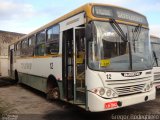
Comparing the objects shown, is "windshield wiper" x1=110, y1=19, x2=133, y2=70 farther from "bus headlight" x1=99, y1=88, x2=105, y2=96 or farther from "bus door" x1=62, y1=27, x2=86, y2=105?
"bus headlight" x1=99, y1=88, x2=105, y2=96

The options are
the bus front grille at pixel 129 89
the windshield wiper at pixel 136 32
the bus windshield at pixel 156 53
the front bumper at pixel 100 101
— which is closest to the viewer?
the front bumper at pixel 100 101

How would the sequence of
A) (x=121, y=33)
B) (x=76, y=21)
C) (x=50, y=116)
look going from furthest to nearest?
(x=50, y=116) < (x=76, y=21) < (x=121, y=33)

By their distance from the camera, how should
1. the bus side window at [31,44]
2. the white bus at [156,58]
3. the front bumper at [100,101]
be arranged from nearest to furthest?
the front bumper at [100,101] → the white bus at [156,58] → the bus side window at [31,44]

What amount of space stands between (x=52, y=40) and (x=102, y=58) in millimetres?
3333

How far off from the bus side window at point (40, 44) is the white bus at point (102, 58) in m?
1.67

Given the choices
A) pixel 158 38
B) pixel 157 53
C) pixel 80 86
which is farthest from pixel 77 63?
pixel 158 38

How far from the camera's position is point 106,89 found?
21.9ft

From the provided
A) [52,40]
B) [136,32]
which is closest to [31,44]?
[52,40]

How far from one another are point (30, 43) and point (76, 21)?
19.0 feet

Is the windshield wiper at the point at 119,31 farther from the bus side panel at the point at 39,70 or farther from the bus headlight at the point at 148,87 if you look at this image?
the bus side panel at the point at 39,70

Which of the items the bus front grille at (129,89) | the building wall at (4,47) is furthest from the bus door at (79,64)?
the building wall at (4,47)

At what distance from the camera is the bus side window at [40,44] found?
35.2ft

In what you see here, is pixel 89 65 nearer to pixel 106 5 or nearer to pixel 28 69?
pixel 106 5

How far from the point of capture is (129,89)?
7.11 meters
